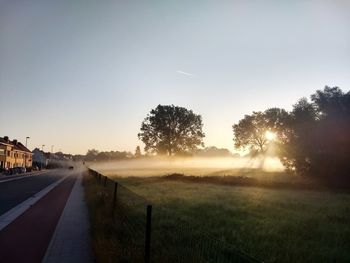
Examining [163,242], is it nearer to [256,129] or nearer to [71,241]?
[71,241]

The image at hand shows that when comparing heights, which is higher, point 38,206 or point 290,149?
point 290,149

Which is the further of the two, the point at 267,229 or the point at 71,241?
the point at 267,229

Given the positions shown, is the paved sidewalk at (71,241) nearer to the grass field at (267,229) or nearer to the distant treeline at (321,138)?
the grass field at (267,229)

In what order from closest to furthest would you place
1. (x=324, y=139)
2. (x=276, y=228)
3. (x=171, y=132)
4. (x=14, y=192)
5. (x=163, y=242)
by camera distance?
(x=163, y=242), (x=276, y=228), (x=14, y=192), (x=324, y=139), (x=171, y=132)

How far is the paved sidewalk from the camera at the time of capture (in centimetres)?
863

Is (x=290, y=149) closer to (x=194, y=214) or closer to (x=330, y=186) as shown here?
(x=330, y=186)

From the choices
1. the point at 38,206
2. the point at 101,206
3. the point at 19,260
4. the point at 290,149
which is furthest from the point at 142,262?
the point at 290,149

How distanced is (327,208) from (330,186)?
62.6 ft

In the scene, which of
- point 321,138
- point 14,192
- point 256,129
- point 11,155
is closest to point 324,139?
point 321,138

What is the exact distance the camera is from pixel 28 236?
1100 cm

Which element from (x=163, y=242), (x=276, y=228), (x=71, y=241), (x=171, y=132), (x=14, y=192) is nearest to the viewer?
(x=163, y=242)

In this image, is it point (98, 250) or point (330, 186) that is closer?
point (98, 250)

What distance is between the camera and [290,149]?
42.0 metres

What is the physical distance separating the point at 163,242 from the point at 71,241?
299 cm
